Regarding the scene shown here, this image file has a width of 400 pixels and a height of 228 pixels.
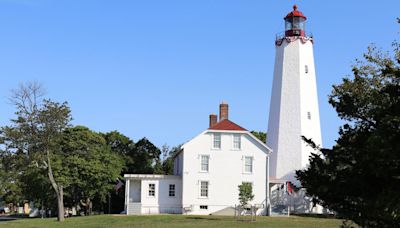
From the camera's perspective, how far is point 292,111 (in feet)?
149

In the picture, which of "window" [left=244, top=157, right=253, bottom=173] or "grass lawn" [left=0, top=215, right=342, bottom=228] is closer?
"grass lawn" [left=0, top=215, right=342, bottom=228]

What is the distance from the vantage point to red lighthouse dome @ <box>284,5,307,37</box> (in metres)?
47.0

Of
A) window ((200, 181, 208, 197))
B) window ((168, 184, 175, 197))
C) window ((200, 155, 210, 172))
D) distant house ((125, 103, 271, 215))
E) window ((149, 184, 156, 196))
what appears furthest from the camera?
window ((168, 184, 175, 197))

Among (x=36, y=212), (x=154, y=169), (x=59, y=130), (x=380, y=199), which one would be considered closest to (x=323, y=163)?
(x=380, y=199)

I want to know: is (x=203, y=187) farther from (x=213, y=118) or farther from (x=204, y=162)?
(x=213, y=118)

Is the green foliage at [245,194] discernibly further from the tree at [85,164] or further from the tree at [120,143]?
the tree at [120,143]

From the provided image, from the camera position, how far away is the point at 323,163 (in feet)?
32.6

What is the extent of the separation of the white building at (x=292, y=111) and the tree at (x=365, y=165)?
3510 centimetres

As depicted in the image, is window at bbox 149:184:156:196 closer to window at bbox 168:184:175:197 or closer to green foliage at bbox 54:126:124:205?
window at bbox 168:184:175:197

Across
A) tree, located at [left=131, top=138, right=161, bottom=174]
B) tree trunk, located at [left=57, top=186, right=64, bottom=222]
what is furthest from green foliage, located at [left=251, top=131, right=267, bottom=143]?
tree trunk, located at [left=57, top=186, right=64, bottom=222]

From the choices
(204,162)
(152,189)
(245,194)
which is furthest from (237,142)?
(152,189)

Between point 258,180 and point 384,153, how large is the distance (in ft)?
121

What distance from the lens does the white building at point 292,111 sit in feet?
148

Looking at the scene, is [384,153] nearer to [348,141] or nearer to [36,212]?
[348,141]
